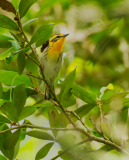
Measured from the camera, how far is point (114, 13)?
34 centimetres

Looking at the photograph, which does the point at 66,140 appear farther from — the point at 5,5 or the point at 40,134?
the point at 5,5

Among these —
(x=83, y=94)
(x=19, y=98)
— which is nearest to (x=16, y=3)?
(x=19, y=98)

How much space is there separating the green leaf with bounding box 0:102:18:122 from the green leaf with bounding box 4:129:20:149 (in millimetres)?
61

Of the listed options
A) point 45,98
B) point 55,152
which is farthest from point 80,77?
point 55,152

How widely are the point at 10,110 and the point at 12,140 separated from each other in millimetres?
131

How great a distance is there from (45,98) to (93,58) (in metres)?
0.87

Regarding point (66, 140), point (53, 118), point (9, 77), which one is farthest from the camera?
point (9, 77)

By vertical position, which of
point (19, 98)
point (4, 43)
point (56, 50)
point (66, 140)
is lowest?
point (66, 140)

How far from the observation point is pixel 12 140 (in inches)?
38.7

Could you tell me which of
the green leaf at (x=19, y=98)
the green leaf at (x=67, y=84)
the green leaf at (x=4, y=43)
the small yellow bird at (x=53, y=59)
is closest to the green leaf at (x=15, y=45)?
the green leaf at (x=4, y=43)

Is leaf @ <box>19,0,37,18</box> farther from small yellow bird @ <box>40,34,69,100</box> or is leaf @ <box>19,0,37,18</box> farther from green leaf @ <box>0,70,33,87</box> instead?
small yellow bird @ <box>40,34,69,100</box>

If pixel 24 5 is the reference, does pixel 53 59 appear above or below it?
below

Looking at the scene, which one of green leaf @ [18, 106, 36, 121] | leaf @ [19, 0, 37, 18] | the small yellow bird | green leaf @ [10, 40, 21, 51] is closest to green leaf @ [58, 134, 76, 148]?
green leaf @ [18, 106, 36, 121]

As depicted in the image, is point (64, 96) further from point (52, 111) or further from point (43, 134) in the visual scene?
point (43, 134)
